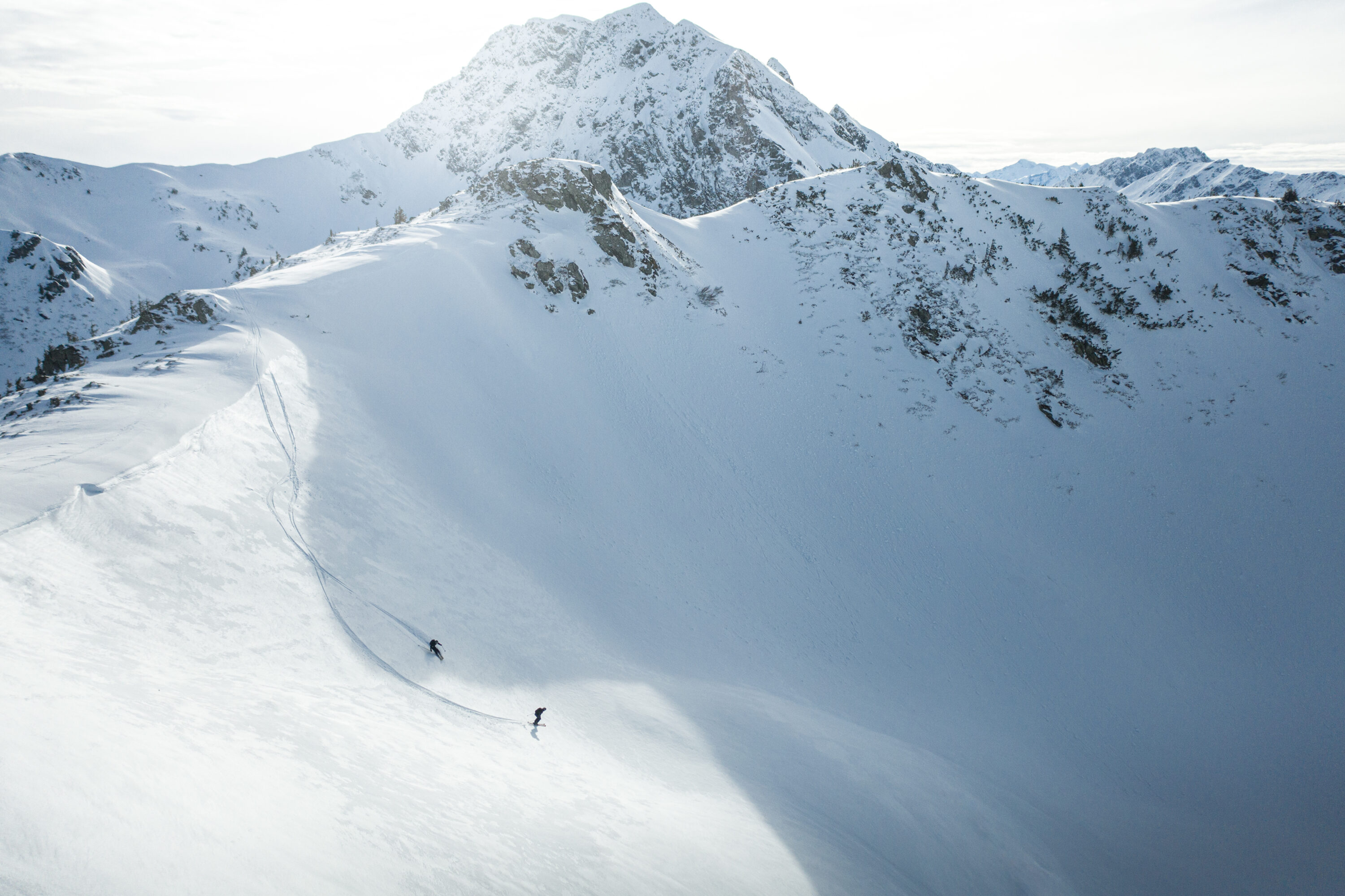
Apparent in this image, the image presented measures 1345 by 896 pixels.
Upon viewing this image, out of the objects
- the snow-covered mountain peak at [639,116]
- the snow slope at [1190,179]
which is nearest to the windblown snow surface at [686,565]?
the snow-covered mountain peak at [639,116]

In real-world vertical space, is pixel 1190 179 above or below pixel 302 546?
above

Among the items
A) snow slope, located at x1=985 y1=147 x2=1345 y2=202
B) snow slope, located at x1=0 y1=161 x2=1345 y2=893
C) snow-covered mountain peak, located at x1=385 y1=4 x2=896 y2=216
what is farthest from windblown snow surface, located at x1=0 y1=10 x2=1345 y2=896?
snow slope, located at x1=985 y1=147 x2=1345 y2=202

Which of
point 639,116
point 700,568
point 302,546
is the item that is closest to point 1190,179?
point 639,116

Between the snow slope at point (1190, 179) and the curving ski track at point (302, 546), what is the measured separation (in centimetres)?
8225

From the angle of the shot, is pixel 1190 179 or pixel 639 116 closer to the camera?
pixel 639 116

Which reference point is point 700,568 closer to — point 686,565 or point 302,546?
point 686,565

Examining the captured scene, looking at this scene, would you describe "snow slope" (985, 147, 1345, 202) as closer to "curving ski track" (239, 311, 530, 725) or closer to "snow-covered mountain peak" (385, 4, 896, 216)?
"snow-covered mountain peak" (385, 4, 896, 216)

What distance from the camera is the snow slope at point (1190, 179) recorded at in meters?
102

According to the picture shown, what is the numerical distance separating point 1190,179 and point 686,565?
153021 mm

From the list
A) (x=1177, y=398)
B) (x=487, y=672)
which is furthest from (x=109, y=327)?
(x=1177, y=398)

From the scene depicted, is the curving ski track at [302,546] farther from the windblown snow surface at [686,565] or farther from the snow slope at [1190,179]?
the snow slope at [1190,179]

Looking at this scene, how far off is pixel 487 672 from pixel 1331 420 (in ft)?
125

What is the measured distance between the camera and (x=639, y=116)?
8275cm

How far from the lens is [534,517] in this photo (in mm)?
18594
